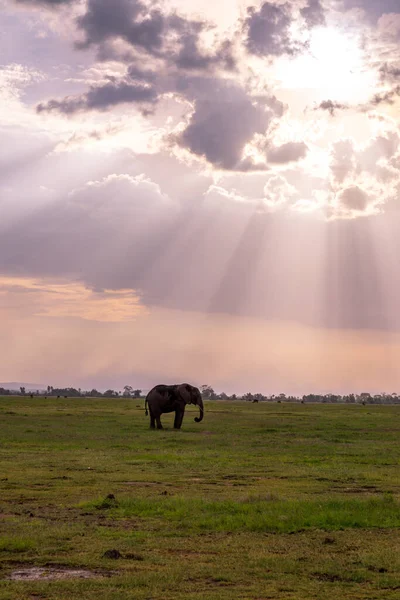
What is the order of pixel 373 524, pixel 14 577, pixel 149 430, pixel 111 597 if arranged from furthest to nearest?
pixel 149 430, pixel 373 524, pixel 14 577, pixel 111 597

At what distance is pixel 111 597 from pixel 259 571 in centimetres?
271

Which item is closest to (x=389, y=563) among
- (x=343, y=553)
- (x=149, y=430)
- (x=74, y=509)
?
(x=343, y=553)

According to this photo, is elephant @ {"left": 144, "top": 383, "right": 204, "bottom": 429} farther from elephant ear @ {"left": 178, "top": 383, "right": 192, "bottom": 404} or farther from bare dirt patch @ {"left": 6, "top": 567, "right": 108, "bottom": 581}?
Answer: bare dirt patch @ {"left": 6, "top": 567, "right": 108, "bottom": 581}

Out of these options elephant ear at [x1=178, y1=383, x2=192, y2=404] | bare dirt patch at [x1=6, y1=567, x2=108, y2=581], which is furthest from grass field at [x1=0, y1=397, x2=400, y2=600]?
elephant ear at [x1=178, y1=383, x2=192, y2=404]

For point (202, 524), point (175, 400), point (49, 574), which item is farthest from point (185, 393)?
point (49, 574)

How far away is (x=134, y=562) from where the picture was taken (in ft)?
44.1

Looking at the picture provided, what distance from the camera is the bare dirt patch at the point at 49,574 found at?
12.5 meters

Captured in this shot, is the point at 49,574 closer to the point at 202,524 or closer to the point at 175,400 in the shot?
the point at 202,524

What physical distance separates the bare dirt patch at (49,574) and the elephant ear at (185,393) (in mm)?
36598

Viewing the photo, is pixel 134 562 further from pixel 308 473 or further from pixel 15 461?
pixel 15 461

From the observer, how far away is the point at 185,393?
164ft

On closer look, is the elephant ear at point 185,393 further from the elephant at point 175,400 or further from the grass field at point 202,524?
the grass field at point 202,524

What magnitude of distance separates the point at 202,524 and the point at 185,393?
33343 mm

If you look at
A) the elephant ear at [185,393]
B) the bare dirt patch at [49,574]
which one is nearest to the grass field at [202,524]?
the bare dirt patch at [49,574]
